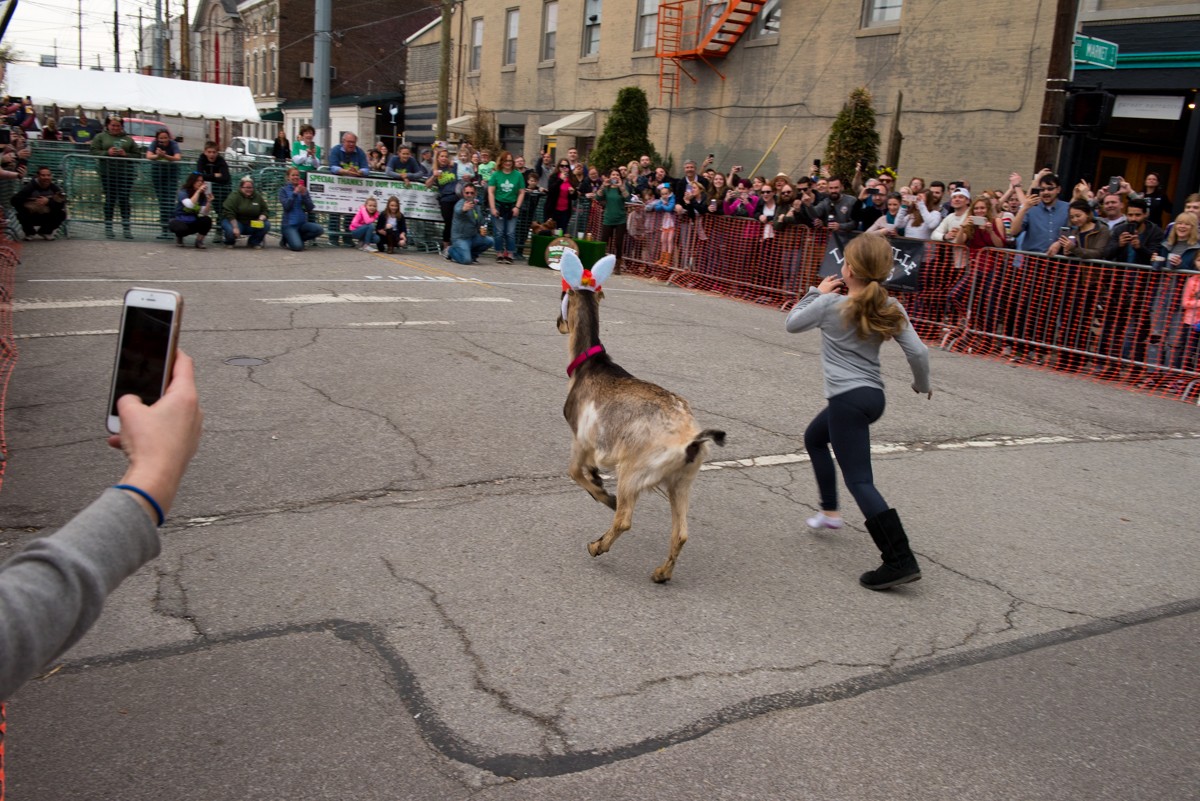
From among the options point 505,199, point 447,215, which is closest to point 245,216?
point 447,215

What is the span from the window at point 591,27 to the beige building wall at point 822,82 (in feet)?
0.50

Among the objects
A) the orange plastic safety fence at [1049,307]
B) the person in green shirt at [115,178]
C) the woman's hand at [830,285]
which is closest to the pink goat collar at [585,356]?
the woman's hand at [830,285]

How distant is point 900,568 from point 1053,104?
52.8 feet

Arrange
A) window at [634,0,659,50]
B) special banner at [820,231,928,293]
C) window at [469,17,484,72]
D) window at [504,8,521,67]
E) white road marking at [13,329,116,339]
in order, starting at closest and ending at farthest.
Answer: white road marking at [13,329,116,339] < special banner at [820,231,928,293] < window at [634,0,659,50] < window at [504,8,521,67] < window at [469,17,484,72]

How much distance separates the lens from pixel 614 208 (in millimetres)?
19062

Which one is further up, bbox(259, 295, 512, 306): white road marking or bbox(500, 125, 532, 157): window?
bbox(500, 125, 532, 157): window

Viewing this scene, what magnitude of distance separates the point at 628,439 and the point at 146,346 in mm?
3182

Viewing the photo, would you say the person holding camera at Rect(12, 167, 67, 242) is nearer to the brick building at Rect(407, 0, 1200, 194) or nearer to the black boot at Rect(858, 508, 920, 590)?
the black boot at Rect(858, 508, 920, 590)

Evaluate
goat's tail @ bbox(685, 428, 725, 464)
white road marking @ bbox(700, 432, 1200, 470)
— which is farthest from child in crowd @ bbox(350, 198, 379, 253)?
goat's tail @ bbox(685, 428, 725, 464)

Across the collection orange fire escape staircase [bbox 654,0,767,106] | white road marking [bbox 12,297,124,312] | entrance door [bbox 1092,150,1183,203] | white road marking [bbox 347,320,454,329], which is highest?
orange fire escape staircase [bbox 654,0,767,106]

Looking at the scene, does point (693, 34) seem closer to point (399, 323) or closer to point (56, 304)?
point (399, 323)

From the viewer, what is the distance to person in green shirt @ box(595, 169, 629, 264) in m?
19.0

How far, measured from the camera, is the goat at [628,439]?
4746mm

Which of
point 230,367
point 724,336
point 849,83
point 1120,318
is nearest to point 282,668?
point 230,367
